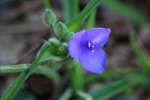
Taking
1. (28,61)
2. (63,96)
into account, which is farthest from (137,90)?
(28,61)

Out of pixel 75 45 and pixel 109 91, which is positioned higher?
pixel 75 45

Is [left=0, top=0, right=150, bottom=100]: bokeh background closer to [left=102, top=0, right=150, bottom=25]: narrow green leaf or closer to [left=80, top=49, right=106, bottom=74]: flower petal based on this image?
[left=102, top=0, right=150, bottom=25]: narrow green leaf

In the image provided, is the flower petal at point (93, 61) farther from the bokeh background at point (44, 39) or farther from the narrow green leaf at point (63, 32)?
the bokeh background at point (44, 39)

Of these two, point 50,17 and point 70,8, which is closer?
point 50,17

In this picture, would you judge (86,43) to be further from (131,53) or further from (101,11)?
(101,11)

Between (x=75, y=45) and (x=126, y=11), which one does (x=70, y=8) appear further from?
(x=75, y=45)

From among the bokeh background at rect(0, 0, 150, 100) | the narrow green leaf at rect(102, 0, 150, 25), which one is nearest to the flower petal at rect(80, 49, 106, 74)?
the bokeh background at rect(0, 0, 150, 100)

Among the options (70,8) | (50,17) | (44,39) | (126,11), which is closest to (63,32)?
(50,17)

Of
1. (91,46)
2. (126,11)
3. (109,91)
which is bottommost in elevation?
(109,91)

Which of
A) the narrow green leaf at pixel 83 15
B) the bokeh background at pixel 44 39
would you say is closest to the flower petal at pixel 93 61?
the narrow green leaf at pixel 83 15
